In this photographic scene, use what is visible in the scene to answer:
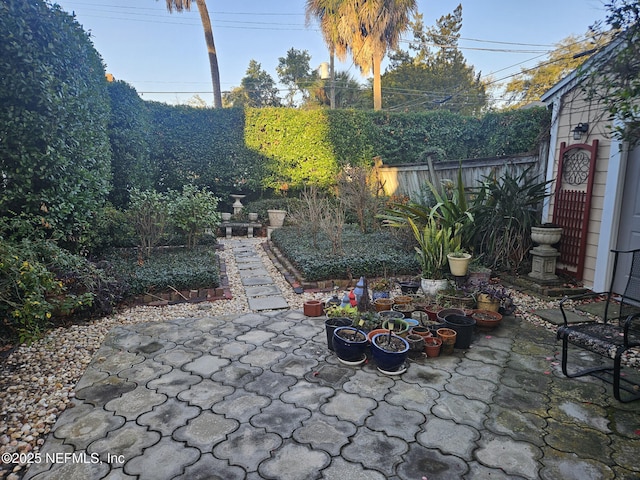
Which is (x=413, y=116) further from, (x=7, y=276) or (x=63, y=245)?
(x=7, y=276)

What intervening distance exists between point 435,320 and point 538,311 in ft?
4.10

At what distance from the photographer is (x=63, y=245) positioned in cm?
443

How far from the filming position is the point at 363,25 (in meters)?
12.0

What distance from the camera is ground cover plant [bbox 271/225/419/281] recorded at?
489 cm

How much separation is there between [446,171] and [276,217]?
3987mm

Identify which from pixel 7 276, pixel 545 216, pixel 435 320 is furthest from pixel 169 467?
pixel 545 216

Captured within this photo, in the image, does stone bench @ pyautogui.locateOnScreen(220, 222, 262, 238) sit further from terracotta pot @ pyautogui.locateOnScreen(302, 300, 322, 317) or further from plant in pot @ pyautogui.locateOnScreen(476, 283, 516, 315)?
plant in pot @ pyautogui.locateOnScreen(476, 283, 516, 315)

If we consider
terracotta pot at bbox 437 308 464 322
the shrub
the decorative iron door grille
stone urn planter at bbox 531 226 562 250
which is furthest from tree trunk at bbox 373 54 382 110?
the shrub

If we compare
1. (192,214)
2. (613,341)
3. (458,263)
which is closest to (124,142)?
(192,214)

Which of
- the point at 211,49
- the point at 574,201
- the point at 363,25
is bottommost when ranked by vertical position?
the point at 574,201

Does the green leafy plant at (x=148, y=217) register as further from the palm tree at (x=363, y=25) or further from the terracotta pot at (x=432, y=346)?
the palm tree at (x=363, y=25)

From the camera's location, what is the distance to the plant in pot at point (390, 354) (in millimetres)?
2521

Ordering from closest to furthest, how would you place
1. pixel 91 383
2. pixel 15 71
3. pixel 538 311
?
pixel 91 383, pixel 15 71, pixel 538 311

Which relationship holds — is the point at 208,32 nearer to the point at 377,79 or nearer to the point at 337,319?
the point at 377,79
